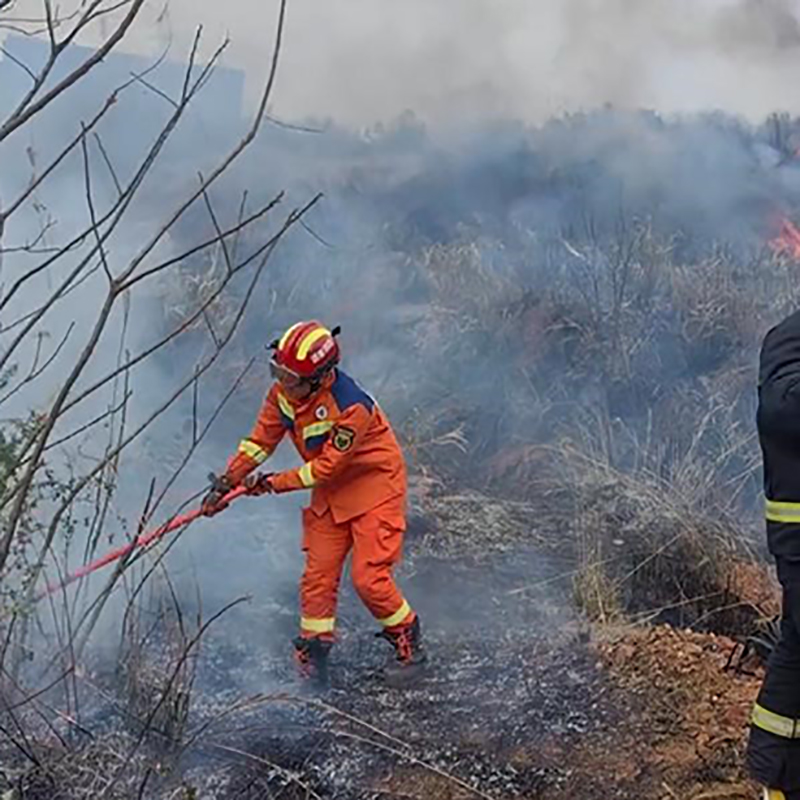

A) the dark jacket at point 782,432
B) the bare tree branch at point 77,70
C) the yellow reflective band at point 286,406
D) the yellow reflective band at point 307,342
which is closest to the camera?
the bare tree branch at point 77,70

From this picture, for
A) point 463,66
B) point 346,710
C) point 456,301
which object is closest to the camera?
point 346,710

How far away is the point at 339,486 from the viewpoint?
480cm

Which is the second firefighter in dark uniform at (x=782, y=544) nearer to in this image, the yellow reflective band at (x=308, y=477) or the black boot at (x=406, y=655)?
the black boot at (x=406, y=655)

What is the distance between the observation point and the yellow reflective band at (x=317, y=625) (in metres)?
4.65

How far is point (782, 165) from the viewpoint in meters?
11.2

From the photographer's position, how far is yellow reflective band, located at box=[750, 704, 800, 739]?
289 cm

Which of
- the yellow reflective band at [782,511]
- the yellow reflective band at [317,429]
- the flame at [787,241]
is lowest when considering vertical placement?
the yellow reflective band at [782,511]

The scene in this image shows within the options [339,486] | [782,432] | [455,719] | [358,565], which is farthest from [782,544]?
[339,486]

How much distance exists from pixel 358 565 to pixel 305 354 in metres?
0.87

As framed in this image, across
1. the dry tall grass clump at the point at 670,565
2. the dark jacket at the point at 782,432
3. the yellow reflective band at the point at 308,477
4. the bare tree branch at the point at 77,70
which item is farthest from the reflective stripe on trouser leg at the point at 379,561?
the bare tree branch at the point at 77,70

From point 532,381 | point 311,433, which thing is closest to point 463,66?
point 532,381

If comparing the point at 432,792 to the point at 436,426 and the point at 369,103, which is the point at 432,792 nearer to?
the point at 436,426

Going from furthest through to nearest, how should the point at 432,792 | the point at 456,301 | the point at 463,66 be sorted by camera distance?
1. the point at 463,66
2. the point at 456,301
3. the point at 432,792

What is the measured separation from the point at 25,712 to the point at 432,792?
4.20ft
